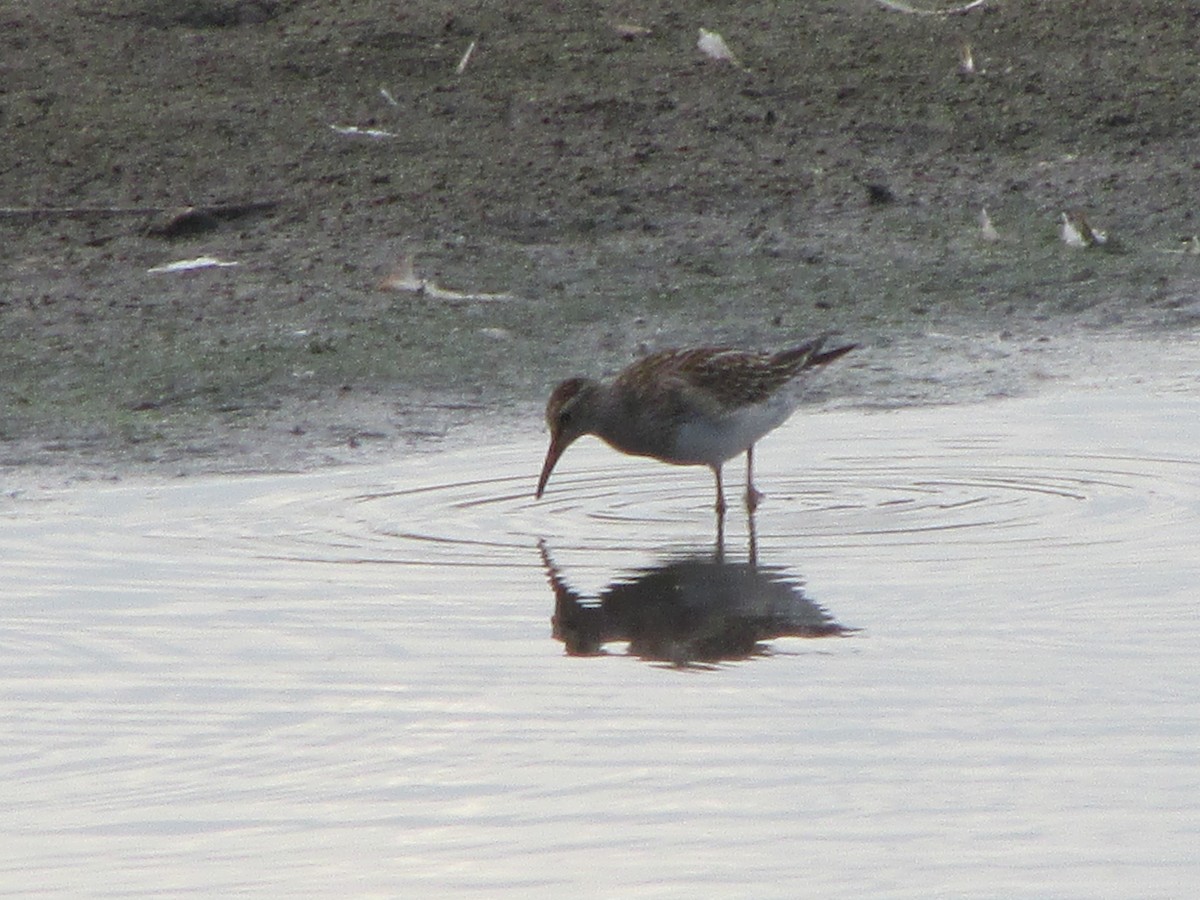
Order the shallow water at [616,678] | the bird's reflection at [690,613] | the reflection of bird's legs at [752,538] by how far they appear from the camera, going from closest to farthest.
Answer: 1. the shallow water at [616,678]
2. the bird's reflection at [690,613]
3. the reflection of bird's legs at [752,538]

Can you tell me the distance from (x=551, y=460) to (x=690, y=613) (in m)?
1.64

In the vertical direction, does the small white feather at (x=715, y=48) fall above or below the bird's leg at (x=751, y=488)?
above

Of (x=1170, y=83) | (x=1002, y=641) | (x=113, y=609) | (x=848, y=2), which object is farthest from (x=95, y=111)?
(x=1002, y=641)

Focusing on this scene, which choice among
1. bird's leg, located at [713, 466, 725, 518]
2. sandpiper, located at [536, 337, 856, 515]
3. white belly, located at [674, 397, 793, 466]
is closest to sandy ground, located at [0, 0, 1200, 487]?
sandpiper, located at [536, 337, 856, 515]

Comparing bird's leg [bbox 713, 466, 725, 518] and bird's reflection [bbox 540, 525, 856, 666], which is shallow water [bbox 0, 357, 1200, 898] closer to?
bird's reflection [bbox 540, 525, 856, 666]

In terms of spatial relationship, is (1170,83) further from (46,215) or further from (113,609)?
(113,609)

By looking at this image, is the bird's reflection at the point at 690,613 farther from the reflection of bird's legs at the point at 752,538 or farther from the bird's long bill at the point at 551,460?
the bird's long bill at the point at 551,460

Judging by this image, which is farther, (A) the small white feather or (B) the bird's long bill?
(A) the small white feather

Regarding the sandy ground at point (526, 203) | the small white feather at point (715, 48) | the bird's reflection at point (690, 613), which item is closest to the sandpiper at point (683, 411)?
the sandy ground at point (526, 203)

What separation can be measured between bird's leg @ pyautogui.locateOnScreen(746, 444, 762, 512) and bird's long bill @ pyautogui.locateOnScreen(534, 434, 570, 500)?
665 millimetres

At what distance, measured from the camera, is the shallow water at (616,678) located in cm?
539

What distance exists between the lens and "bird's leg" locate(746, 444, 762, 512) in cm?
871

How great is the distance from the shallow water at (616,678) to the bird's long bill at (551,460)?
0.11 m

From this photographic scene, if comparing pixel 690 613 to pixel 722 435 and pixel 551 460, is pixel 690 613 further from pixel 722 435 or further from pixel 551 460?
pixel 722 435
